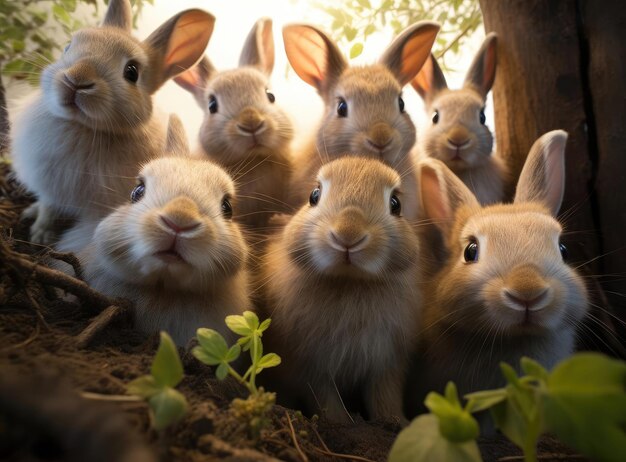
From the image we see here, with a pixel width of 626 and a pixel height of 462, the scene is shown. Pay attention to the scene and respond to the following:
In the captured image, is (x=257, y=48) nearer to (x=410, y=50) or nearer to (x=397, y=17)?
(x=410, y=50)

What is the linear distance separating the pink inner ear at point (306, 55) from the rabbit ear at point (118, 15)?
0.86 meters

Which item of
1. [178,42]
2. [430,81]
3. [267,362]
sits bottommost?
Result: [267,362]

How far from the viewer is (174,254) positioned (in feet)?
5.84

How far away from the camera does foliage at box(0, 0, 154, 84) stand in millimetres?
2904

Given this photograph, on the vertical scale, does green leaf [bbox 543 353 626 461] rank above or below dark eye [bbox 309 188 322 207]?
below

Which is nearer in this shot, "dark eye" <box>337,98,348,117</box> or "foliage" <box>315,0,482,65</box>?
"dark eye" <box>337,98,348,117</box>

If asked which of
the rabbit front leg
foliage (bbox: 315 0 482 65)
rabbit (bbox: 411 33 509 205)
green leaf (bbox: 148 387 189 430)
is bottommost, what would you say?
the rabbit front leg

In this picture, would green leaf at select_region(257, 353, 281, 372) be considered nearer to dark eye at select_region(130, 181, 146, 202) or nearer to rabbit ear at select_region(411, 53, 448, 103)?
dark eye at select_region(130, 181, 146, 202)

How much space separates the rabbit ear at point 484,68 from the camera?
10.0ft

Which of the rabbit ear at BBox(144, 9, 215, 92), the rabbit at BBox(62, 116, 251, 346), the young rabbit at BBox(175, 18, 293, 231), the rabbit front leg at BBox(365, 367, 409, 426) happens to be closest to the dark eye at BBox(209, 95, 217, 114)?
the young rabbit at BBox(175, 18, 293, 231)

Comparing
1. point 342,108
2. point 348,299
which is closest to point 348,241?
point 348,299

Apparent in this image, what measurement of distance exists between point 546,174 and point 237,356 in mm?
1739

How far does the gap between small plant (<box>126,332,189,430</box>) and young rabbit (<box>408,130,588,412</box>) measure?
1197 millimetres

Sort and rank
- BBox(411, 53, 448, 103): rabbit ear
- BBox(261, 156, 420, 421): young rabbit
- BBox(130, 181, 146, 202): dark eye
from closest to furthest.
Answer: BBox(261, 156, 420, 421): young rabbit
BBox(130, 181, 146, 202): dark eye
BBox(411, 53, 448, 103): rabbit ear
